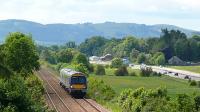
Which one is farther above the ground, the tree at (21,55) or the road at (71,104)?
the tree at (21,55)

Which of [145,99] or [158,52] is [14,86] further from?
[158,52]

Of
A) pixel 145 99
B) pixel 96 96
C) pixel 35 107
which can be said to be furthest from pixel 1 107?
pixel 96 96

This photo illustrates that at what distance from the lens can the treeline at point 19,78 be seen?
24398 millimetres

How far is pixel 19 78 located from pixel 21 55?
103 feet

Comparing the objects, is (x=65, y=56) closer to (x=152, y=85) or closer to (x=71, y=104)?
(x=152, y=85)

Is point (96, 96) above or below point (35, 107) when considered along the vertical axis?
below

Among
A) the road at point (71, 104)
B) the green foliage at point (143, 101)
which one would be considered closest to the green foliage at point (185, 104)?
the green foliage at point (143, 101)

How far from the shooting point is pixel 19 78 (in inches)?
1251

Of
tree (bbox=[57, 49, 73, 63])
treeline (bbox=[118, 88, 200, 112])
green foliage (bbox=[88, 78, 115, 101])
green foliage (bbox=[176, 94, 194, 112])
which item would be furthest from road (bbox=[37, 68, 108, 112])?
tree (bbox=[57, 49, 73, 63])

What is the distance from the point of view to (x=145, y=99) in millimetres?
37000

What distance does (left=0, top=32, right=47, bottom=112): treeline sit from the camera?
961 inches

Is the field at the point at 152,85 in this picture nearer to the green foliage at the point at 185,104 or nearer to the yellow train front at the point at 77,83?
the yellow train front at the point at 77,83

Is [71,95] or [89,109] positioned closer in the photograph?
[89,109]

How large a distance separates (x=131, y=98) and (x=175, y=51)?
156597mm
